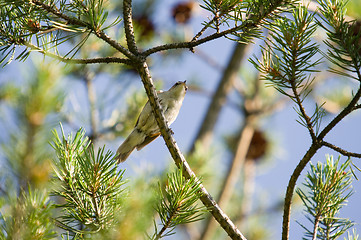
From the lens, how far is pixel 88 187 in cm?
135

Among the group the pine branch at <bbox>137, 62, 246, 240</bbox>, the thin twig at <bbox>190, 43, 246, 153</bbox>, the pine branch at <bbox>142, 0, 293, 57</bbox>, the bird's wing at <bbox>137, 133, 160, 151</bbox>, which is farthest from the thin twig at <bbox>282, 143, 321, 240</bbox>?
the thin twig at <bbox>190, 43, 246, 153</bbox>

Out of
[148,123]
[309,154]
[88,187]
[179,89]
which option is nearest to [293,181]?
[309,154]

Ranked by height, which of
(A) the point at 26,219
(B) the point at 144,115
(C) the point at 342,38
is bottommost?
(A) the point at 26,219

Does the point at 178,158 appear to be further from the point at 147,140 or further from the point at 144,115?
the point at 147,140

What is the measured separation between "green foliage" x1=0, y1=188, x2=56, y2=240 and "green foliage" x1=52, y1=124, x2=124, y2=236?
0.23m

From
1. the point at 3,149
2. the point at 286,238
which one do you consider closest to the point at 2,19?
the point at 3,149

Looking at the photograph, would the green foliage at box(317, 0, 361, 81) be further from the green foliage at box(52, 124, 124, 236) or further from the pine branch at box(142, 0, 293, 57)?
the green foliage at box(52, 124, 124, 236)

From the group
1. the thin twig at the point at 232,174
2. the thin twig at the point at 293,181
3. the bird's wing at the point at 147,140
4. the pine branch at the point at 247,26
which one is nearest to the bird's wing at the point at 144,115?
the bird's wing at the point at 147,140

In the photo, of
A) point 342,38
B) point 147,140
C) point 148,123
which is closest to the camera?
point 342,38

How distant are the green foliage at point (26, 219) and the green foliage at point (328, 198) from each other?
3.32 ft

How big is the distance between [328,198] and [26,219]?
1170mm

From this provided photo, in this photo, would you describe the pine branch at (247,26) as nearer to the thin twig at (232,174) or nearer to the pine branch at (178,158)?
the pine branch at (178,158)

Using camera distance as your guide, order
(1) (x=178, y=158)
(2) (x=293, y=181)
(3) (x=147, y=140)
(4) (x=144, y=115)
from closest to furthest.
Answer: (2) (x=293, y=181) < (1) (x=178, y=158) < (4) (x=144, y=115) < (3) (x=147, y=140)

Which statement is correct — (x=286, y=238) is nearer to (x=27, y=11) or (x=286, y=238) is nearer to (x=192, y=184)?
(x=192, y=184)
